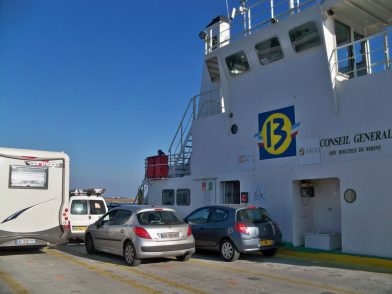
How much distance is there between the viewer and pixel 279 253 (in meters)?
12.2

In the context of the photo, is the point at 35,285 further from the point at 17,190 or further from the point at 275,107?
the point at 275,107

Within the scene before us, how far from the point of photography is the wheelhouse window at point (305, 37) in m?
12.4

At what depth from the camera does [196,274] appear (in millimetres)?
8906

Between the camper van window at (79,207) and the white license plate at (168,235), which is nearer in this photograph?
the white license plate at (168,235)

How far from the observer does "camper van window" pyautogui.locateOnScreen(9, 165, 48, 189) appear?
1114 cm

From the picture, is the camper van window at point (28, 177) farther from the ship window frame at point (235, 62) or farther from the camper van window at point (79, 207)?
the ship window frame at point (235, 62)

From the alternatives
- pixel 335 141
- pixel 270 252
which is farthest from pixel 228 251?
pixel 335 141

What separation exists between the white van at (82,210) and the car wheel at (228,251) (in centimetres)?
514

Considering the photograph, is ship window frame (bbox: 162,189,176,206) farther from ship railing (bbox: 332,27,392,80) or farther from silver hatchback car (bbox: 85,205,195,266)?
ship railing (bbox: 332,27,392,80)

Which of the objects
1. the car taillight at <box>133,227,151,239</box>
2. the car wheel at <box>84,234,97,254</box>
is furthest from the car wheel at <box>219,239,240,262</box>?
the car wheel at <box>84,234,97,254</box>

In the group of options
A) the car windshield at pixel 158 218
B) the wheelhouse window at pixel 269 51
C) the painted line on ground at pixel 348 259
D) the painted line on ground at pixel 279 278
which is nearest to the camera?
the painted line on ground at pixel 279 278

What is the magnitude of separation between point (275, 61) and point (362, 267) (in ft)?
22.9

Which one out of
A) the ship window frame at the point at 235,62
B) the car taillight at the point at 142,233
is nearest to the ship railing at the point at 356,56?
the ship window frame at the point at 235,62

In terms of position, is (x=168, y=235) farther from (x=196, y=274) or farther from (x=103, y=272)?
(x=103, y=272)
